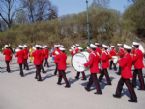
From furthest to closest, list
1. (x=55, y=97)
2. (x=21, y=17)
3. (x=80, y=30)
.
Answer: (x=21, y=17)
(x=80, y=30)
(x=55, y=97)

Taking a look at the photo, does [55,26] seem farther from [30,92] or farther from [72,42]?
[30,92]

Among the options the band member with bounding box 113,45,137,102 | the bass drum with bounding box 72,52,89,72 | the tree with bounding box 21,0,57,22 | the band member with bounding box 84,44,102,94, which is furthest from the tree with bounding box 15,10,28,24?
the band member with bounding box 113,45,137,102

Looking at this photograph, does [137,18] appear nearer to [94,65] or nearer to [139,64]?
[139,64]

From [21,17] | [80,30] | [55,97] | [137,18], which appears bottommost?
[55,97]

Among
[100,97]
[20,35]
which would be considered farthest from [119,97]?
[20,35]

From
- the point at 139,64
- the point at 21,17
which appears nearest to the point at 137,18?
the point at 139,64

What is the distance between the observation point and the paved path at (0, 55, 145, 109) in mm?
12203

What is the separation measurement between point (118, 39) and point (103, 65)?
21.4 m

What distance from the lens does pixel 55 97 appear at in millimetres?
13719

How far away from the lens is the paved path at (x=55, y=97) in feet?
40.0

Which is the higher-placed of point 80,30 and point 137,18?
point 137,18

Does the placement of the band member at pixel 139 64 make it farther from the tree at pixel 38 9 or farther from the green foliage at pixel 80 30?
the tree at pixel 38 9

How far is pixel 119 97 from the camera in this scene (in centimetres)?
1325

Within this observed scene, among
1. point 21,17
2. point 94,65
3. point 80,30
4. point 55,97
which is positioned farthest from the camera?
point 21,17
